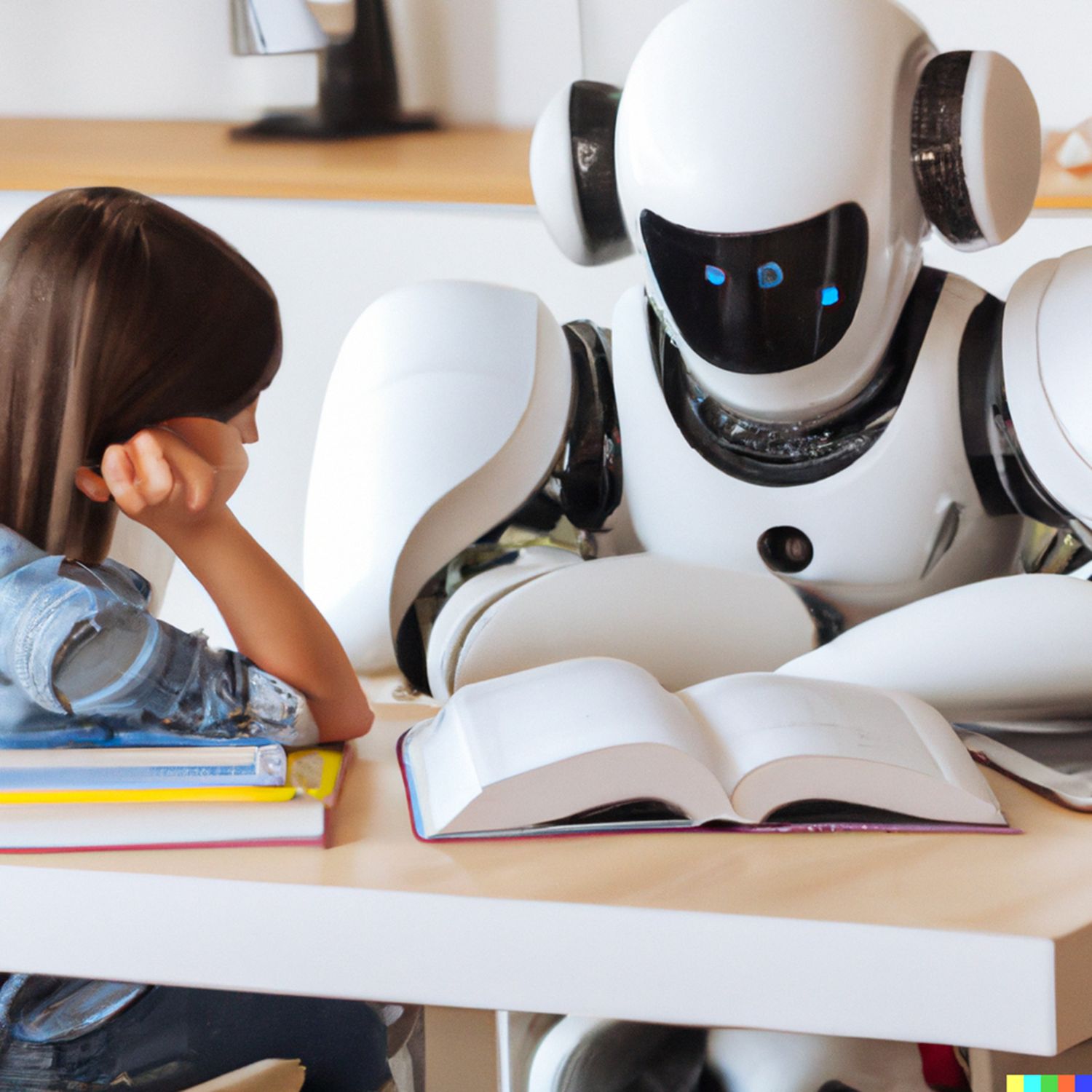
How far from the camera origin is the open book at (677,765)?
63 cm

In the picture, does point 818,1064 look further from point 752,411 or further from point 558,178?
point 558,178

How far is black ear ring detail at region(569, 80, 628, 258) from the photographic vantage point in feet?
2.90

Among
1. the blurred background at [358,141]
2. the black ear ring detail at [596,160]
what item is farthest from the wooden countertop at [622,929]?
the blurred background at [358,141]

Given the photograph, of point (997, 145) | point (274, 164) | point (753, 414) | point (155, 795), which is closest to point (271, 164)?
point (274, 164)

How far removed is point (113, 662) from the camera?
0.64m

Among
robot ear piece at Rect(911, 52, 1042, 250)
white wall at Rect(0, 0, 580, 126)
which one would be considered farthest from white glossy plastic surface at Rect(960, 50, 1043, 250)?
white wall at Rect(0, 0, 580, 126)

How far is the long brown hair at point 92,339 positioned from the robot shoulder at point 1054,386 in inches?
18.6

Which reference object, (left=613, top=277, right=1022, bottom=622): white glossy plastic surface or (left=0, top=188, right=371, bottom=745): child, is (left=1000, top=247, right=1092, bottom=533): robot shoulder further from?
(left=0, top=188, right=371, bottom=745): child

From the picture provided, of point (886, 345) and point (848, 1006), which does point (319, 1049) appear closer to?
point (848, 1006)

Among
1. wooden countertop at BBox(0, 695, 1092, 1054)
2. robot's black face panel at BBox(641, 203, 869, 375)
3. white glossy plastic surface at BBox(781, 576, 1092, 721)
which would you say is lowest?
wooden countertop at BBox(0, 695, 1092, 1054)

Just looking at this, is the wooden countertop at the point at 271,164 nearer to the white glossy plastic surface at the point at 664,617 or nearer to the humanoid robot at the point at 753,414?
the humanoid robot at the point at 753,414

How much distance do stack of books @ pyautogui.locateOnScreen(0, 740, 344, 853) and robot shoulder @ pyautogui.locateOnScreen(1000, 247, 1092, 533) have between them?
0.48 m

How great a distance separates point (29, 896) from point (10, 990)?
0.13 metres

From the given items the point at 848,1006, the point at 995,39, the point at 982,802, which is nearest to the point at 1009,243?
the point at 995,39
